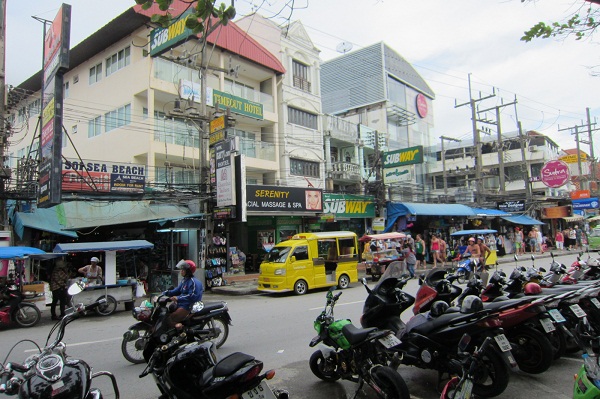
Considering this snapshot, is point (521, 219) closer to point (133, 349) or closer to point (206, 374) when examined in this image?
point (133, 349)

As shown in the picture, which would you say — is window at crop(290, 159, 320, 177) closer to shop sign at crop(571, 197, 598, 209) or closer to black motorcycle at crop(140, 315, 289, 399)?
black motorcycle at crop(140, 315, 289, 399)

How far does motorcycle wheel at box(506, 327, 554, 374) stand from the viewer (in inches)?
198

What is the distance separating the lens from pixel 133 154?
20281mm

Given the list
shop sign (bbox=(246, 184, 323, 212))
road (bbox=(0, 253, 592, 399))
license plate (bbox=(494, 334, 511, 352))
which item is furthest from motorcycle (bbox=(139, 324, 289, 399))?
shop sign (bbox=(246, 184, 323, 212))

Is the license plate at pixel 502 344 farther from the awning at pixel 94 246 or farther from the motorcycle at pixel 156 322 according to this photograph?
the awning at pixel 94 246

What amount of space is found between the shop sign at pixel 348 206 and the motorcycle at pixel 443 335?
17.1 metres

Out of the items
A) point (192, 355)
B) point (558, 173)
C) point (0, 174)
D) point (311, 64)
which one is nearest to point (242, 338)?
point (192, 355)

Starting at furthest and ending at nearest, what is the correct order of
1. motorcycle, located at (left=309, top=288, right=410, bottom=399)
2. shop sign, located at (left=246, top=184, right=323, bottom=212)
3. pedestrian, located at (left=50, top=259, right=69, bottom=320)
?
shop sign, located at (left=246, top=184, right=323, bottom=212), pedestrian, located at (left=50, top=259, right=69, bottom=320), motorcycle, located at (left=309, top=288, right=410, bottom=399)

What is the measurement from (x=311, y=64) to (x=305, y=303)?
790 inches

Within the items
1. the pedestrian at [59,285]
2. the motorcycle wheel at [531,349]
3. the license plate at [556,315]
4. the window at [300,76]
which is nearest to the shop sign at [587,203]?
the window at [300,76]

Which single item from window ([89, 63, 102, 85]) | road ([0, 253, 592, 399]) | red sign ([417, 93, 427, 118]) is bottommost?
road ([0, 253, 592, 399])

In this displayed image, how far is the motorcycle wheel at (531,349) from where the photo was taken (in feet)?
16.5

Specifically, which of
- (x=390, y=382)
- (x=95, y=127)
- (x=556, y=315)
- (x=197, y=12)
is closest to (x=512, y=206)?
(x=95, y=127)

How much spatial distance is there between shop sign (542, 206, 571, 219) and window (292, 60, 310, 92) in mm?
22873
